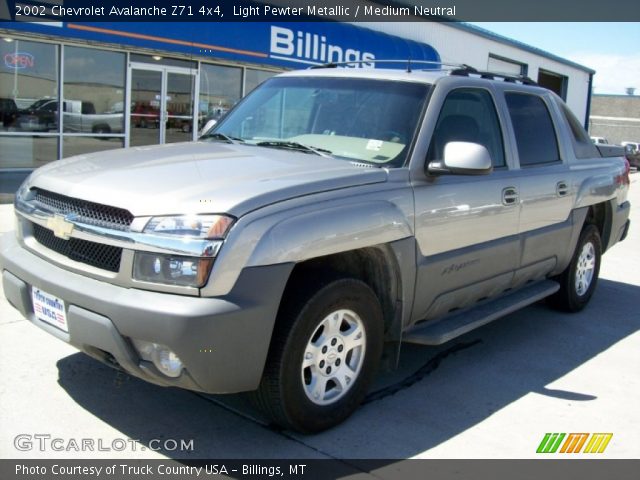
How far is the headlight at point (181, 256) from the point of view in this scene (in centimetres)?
296

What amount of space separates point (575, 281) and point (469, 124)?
2341mm

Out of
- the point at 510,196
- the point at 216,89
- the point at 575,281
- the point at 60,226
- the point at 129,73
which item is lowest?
the point at 575,281

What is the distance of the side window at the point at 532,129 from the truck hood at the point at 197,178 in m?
1.77

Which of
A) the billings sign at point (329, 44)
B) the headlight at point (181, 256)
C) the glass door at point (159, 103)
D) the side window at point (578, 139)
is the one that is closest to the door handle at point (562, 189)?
the side window at point (578, 139)

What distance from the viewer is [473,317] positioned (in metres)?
4.57

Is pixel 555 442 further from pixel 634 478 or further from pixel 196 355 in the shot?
pixel 196 355

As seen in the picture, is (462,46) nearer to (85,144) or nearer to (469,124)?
(85,144)

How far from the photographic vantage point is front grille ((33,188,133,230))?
124 inches

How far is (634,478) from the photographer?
3432 mm

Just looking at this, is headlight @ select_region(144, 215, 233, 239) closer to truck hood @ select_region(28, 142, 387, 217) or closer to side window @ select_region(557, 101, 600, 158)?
truck hood @ select_region(28, 142, 387, 217)

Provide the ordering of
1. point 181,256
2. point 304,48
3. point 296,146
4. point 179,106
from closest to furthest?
point 181,256, point 296,146, point 179,106, point 304,48

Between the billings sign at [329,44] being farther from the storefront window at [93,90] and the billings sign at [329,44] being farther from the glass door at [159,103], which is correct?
the storefront window at [93,90]

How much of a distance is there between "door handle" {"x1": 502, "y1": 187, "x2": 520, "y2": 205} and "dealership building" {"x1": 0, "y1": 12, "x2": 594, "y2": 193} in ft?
24.2

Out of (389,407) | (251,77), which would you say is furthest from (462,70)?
(251,77)
